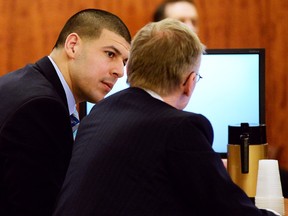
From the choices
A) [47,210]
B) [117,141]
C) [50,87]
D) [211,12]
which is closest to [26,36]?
[211,12]

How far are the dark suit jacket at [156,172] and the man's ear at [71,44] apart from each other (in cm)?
64

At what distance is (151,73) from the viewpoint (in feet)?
4.48

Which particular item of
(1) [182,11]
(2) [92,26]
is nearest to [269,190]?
(2) [92,26]

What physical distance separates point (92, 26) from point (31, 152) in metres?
0.61

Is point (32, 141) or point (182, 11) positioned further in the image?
point (182, 11)

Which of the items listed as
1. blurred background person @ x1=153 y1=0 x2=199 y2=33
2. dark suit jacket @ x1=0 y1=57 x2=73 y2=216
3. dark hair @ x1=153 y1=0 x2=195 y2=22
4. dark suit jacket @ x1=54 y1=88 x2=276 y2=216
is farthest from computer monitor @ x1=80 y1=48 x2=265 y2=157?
dark suit jacket @ x1=54 y1=88 x2=276 y2=216

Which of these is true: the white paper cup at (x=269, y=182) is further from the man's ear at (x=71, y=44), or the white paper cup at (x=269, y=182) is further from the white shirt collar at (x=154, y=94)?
the man's ear at (x=71, y=44)

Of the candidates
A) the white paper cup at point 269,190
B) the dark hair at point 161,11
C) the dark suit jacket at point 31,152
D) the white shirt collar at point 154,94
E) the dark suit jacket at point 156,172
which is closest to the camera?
the dark suit jacket at point 156,172

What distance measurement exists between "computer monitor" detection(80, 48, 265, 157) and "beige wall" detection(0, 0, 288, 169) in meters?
0.29

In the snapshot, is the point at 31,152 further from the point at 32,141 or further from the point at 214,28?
the point at 214,28

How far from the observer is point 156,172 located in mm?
1222

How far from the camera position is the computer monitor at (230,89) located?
2.65 m

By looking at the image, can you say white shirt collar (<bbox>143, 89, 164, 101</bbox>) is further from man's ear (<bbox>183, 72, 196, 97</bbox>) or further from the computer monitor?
the computer monitor

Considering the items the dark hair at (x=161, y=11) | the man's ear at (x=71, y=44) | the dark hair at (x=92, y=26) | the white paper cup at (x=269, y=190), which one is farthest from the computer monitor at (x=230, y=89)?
the white paper cup at (x=269, y=190)
